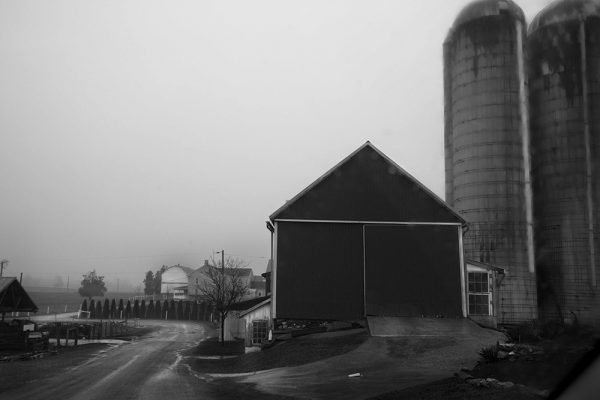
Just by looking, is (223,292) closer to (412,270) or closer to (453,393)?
(412,270)

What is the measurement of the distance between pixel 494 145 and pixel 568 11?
721 centimetres

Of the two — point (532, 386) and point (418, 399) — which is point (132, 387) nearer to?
point (418, 399)

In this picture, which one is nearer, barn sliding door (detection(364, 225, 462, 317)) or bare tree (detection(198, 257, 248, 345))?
barn sliding door (detection(364, 225, 462, 317))

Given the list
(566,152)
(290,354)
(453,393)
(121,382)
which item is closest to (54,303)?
(290,354)

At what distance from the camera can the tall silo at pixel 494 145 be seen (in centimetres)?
2809

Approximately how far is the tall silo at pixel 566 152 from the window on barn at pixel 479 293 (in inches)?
200

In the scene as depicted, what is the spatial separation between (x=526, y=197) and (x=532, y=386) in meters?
21.5

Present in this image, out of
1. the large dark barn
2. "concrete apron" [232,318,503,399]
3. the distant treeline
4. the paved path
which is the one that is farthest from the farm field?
"concrete apron" [232,318,503,399]

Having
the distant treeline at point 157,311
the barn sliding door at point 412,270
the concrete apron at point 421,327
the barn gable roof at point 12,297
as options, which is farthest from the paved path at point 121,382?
the distant treeline at point 157,311

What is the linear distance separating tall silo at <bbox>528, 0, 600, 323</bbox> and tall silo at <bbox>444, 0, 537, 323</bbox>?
72 cm

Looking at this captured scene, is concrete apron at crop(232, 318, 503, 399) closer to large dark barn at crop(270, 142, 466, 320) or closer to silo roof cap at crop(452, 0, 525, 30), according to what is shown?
large dark barn at crop(270, 142, 466, 320)

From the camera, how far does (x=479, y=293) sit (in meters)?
23.5

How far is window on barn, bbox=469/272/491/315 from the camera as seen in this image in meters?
23.2

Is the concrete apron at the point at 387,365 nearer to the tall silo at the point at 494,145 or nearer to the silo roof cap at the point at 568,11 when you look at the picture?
the tall silo at the point at 494,145
